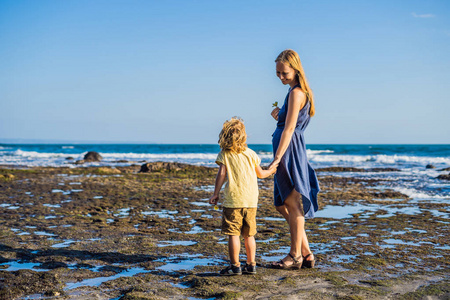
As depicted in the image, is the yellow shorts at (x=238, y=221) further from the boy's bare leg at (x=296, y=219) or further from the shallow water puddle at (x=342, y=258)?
the shallow water puddle at (x=342, y=258)

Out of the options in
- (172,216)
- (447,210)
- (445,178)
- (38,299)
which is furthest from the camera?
(445,178)

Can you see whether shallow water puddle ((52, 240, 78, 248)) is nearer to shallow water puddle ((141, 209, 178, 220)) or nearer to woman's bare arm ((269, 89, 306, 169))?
shallow water puddle ((141, 209, 178, 220))

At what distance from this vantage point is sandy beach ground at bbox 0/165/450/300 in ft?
10.5

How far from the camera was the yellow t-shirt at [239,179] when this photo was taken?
3.81 meters

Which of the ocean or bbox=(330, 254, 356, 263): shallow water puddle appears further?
the ocean

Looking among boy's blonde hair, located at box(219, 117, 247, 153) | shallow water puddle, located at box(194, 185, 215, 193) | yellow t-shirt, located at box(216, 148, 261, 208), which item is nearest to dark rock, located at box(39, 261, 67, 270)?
yellow t-shirt, located at box(216, 148, 261, 208)

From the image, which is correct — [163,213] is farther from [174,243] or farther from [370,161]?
[370,161]

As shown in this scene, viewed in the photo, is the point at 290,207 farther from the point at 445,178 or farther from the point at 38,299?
the point at 445,178

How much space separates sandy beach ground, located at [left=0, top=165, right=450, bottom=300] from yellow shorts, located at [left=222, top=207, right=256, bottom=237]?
40 centimetres

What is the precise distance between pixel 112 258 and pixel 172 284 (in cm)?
107

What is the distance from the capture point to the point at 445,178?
14.4m

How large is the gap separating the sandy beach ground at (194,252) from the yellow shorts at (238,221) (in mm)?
401

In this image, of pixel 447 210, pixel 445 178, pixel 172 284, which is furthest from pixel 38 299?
pixel 445 178

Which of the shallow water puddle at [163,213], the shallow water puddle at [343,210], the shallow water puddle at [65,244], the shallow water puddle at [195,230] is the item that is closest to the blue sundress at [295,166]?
the shallow water puddle at [195,230]
